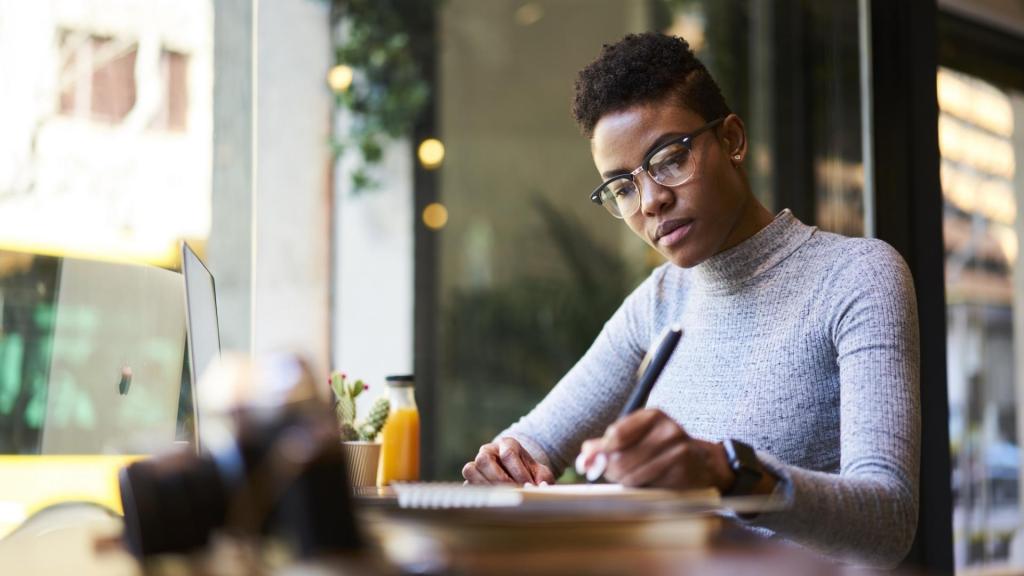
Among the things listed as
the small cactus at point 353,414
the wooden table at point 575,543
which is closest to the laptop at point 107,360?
the small cactus at point 353,414

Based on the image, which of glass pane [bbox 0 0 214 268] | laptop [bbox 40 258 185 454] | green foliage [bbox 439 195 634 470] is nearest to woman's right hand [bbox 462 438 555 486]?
laptop [bbox 40 258 185 454]

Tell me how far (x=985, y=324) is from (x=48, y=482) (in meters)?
3.16

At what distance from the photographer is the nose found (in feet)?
4.30

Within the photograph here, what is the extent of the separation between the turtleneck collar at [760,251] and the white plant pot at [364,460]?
56cm

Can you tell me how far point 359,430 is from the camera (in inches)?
59.9

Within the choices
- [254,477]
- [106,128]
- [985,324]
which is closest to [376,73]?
[106,128]

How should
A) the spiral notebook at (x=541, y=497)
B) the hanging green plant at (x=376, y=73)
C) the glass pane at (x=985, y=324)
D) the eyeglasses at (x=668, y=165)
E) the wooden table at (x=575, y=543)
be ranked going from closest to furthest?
the wooden table at (x=575, y=543) → the spiral notebook at (x=541, y=497) → the eyeglasses at (x=668, y=165) → the hanging green plant at (x=376, y=73) → the glass pane at (x=985, y=324)

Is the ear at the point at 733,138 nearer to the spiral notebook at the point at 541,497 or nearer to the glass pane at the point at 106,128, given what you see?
the spiral notebook at the point at 541,497

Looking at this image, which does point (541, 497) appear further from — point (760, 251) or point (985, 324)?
point (985, 324)

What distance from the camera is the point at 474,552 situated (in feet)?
1.98

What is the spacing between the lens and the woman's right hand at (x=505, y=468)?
1343 mm

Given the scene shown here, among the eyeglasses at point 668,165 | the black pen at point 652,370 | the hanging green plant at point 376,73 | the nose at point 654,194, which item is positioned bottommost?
the black pen at point 652,370

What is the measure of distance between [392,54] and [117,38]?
2.59 ft

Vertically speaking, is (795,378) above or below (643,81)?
below
